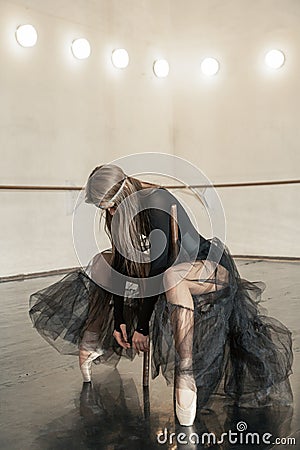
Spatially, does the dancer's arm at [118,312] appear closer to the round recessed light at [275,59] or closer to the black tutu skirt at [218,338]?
the black tutu skirt at [218,338]

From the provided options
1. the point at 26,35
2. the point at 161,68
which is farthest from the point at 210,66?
the point at 26,35

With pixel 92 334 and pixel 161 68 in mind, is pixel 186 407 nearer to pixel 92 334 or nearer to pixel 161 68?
pixel 92 334

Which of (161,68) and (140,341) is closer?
(140,341)

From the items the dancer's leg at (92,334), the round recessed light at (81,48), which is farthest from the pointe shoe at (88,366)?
the round recessed light at (81,48)

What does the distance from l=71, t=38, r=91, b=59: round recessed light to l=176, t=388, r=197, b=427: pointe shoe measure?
4.63 meters

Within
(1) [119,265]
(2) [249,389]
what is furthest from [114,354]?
(2) [249,389]

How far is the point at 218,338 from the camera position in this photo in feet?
5.62

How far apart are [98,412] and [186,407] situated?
0.83 feet

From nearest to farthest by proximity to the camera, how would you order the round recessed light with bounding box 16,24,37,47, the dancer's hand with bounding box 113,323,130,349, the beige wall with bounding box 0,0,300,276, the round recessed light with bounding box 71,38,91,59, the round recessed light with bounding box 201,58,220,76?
1. the dancer's hand with bounding box 113,323,130,349
2. the round recessed light with bounding box 16,24,37,47
3. the beige wall with bounding box 0,0,300,276
4. the round recessed light with bounding box 71,38,91,59
5. the round recessed light with bounding box 201,58,220,76

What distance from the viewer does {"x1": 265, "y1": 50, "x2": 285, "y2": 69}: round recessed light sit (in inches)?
236

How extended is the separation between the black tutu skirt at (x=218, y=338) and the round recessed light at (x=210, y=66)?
4922mm

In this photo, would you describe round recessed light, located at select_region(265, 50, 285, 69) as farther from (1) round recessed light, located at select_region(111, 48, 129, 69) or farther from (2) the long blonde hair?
(2) the long blonde hair

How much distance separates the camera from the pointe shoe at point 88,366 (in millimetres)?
1972

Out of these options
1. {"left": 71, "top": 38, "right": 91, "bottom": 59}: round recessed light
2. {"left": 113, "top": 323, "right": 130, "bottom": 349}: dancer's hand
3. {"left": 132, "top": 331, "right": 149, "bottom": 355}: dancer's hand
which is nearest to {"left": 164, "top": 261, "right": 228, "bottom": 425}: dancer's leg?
{"left": 132, "top": 331, "right": 149, "bottom": 355}: dancer's hand
